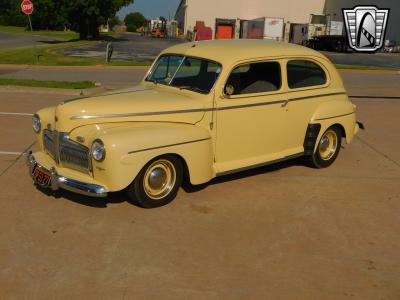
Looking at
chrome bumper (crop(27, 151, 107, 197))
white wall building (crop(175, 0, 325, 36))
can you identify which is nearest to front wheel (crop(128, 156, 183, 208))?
chrome bumper (crop(27, 151, 107, 197))

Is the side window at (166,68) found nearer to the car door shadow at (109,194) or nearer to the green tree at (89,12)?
the car door shadow at (109,194)

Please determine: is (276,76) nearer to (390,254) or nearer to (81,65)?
(390,254)

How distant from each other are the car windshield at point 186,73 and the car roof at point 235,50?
0.09 metres

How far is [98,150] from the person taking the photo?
4.59 metres

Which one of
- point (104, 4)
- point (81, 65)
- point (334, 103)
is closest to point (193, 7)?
point (104, 4)

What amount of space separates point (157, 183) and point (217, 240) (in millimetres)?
1030

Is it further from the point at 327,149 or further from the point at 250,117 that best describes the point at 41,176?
the point at 327,149

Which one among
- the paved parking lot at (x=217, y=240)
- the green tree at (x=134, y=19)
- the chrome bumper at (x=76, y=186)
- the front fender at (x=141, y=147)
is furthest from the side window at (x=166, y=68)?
the green tree at (x=134, y=19)

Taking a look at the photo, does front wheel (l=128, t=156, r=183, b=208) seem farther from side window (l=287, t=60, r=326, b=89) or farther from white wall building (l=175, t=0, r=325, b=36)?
white wall building (l=175, t=0, r=325, b=36)

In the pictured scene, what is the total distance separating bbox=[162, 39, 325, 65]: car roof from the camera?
5.64m

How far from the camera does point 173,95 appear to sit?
555 centimetres

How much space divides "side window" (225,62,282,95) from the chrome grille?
1871 mm

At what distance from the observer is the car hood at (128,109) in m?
4.99

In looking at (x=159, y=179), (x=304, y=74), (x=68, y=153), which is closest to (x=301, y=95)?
(x=304, y=74)
